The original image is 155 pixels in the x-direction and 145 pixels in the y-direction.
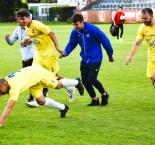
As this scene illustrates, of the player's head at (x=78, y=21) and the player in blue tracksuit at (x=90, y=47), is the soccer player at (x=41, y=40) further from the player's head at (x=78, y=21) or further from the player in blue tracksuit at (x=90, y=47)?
the player's head at (x=78, y=21)

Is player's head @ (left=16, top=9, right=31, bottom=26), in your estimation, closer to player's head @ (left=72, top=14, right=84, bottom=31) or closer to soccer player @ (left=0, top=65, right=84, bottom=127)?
player's head @ (left=72, top=14, right=84, bottom=31)

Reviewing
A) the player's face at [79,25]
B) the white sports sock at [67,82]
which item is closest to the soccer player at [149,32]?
the player's face at [79,25]

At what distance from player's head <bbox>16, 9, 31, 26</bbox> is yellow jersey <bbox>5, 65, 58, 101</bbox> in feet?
5.46

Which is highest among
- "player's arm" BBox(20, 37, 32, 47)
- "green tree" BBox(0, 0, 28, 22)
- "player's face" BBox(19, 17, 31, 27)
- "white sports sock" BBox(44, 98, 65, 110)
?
"player's face" BBox(19, 17, 31, 27)

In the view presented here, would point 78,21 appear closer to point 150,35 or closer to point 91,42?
point 91,42

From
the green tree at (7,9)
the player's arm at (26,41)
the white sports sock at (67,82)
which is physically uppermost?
the player's arm at (26,41)

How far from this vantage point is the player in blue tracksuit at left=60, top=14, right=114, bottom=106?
11.8 m

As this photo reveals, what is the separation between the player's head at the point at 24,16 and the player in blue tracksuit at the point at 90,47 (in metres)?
0.89

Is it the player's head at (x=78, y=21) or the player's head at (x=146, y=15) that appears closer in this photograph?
the player's head at (x=146, y=15)

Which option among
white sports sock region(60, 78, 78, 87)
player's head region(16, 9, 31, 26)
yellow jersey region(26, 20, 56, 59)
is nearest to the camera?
white sports sock region(60, 78, 78, 87)

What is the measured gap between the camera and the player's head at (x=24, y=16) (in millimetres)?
11469

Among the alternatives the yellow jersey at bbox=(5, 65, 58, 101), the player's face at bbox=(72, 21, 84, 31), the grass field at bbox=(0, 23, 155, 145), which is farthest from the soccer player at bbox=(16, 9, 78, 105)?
the yellow jersey at bbox=(5, 65, 58, 101)

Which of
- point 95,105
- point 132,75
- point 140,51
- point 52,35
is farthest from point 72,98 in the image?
point 140,51

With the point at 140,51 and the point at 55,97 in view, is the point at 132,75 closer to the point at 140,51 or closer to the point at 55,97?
the point at 55,97
